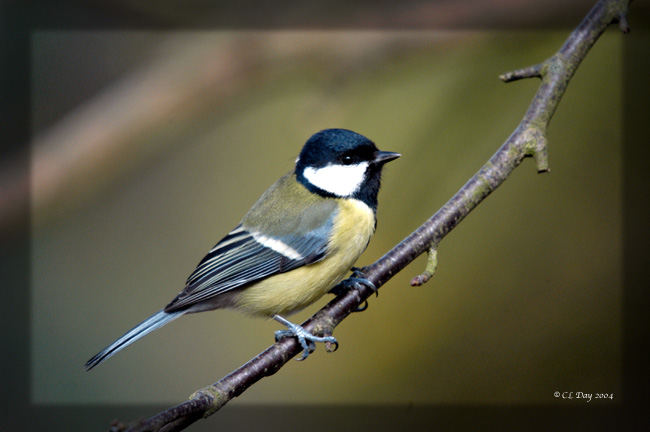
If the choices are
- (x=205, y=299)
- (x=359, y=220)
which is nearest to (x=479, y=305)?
(x=359, y=220)

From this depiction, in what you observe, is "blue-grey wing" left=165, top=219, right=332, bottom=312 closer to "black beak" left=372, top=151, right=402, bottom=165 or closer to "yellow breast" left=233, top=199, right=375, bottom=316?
"yellow breast" left=233, top=199, right=375, bottom=316

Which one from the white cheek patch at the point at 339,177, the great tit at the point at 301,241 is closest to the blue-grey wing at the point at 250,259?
the great tit at the point at 301,241

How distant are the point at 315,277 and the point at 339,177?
0.26m

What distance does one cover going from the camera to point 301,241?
147cm

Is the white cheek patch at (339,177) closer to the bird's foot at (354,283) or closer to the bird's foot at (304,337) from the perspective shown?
the bird's foot at (354,283)

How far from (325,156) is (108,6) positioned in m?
1.23

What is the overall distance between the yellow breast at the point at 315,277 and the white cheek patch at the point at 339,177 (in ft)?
0.14

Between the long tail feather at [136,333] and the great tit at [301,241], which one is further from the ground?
the great tit at [301,241]

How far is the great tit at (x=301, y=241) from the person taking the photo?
1427mm

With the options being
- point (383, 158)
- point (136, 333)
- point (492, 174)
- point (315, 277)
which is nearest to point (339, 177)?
point (383, 158)

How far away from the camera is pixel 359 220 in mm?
1486

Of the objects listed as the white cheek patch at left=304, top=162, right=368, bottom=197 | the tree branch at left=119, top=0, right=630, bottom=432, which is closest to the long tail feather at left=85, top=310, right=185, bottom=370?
the tree branch at left=119, top=0, right=630, bottom=432

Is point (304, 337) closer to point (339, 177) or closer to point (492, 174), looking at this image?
point (339, 177)

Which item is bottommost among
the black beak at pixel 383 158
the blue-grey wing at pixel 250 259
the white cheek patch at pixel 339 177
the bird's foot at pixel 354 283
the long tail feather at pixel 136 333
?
the long tail feather at pixel 136 333
